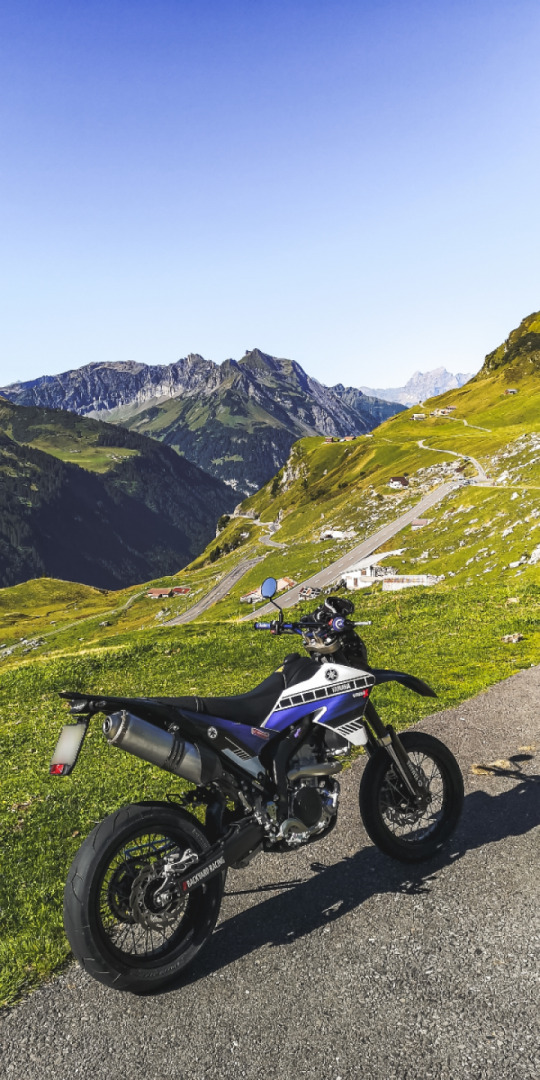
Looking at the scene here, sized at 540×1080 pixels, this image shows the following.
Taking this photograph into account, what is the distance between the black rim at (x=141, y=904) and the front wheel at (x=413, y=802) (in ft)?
7.64

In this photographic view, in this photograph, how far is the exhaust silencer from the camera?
17.4 ft

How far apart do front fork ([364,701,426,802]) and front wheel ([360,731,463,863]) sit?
55 mm

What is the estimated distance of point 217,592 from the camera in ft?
475

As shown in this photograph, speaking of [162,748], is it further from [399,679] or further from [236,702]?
[399,679]

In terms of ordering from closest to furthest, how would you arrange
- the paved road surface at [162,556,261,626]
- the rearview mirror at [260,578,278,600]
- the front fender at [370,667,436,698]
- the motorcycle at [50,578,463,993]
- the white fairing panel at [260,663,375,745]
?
the motorcycle at [50,578,463,993], the white fairing panel at [260,663,375,745], the rearview mirror at [260,578,278,600], the front fender at [370,667,436,698], the paved road surface at [162,556,261,626]

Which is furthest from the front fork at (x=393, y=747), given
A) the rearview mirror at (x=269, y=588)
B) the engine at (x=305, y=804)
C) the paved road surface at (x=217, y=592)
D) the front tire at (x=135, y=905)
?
the paved road surface at (x=217, y=592)

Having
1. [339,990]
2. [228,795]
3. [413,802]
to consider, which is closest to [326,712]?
[228,795]

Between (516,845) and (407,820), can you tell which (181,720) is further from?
(516,845)

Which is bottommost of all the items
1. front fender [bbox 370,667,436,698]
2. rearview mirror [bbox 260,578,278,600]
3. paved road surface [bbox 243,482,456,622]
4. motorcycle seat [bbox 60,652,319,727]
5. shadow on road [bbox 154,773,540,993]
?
paved road surface [bbox 243,482,456,622]

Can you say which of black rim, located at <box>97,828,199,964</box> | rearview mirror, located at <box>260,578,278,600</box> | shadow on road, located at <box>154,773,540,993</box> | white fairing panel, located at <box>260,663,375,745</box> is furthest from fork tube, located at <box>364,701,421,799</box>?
black rim, located at <box>97,828,199,964</box>

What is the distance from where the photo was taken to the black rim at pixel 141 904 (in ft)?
17.0

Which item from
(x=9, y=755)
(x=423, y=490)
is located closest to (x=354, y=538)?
(x=423, y=490)

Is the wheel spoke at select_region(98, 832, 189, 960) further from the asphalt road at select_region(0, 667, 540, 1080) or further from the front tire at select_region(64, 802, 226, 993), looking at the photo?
the asphalt road at select_region(0, 667, 540, 1080)

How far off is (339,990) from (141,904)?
1878 millimetres
